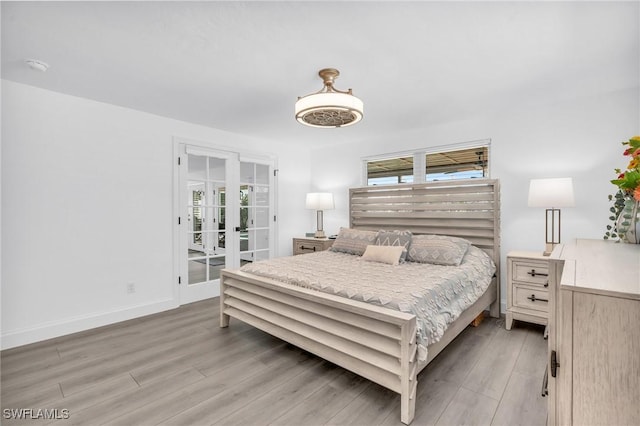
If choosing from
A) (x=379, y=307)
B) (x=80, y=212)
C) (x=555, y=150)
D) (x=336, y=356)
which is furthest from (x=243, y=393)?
(x=555, y=150)

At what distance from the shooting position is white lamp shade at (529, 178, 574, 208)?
2807 millimetres

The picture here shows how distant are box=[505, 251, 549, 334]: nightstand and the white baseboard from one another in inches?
150

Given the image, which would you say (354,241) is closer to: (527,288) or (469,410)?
(527,288)

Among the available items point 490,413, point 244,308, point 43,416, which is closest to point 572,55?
point 490,413

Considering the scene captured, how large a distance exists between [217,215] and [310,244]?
1.45 meters

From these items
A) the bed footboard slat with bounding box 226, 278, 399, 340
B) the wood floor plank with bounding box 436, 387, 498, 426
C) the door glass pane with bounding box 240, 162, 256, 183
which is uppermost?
the door glass pane with bounding box 240, 162, 256, 183

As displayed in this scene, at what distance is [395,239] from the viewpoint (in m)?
3.56

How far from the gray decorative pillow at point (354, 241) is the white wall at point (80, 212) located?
83.1 inches

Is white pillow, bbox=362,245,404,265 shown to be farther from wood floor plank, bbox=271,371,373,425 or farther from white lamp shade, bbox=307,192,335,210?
white lamp shade, bbox=307,192,335,210

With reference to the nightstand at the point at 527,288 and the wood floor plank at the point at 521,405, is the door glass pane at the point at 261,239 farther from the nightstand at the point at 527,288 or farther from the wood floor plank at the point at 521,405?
the wood floor plank at the point at 521,405

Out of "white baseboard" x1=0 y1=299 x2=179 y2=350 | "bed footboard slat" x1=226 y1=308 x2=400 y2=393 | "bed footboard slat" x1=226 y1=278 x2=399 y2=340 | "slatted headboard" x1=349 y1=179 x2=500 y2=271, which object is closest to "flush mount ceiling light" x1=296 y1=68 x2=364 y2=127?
"bed footboard slat" x1=226 y1=278 x2=399 y2=340

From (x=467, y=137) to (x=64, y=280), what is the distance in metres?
4.67

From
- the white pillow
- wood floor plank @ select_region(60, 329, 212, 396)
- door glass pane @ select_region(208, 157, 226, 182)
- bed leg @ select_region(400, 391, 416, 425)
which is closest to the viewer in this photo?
bed leg @ select_region(400, 391, 416, 425)

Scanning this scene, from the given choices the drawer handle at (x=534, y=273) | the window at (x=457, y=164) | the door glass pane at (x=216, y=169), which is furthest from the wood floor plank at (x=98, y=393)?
the window at (x=457, y=164)
